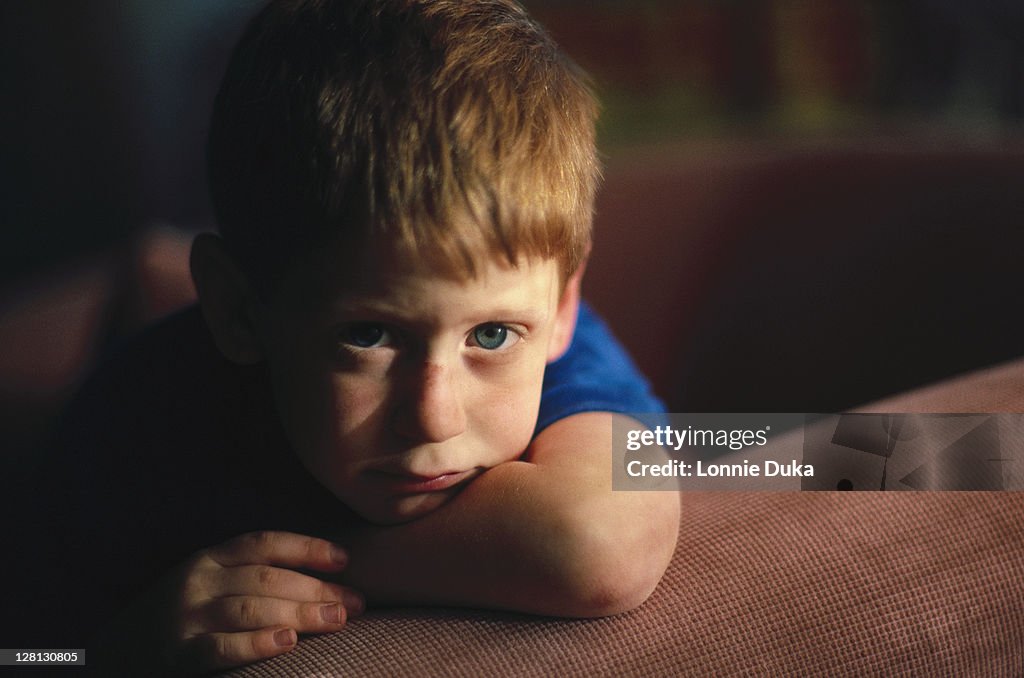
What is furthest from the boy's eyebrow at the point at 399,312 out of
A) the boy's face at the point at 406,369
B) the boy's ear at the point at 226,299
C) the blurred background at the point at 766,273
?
the blurred background at the point at 766,273

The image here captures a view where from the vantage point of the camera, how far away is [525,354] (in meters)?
0.55

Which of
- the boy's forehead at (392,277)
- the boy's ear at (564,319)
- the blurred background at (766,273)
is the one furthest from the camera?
the blurred background at (766,273)

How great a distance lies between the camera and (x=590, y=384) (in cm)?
68

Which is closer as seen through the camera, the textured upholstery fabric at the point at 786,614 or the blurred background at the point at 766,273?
the textured upholstery fabric at the point at 786,614

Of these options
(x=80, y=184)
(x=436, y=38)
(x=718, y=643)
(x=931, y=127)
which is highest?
(x=436, y=38)

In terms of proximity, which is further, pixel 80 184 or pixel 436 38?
pixel 80 184

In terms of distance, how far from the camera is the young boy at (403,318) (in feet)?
1.63

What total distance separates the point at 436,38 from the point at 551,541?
0.28 meters

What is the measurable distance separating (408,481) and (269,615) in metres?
0.10

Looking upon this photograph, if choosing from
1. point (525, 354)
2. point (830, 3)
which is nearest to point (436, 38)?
point (525, 354)

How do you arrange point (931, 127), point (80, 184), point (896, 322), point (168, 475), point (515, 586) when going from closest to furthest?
point (515, 586), point (168, 475), point (896, 322), point (931, 127), point (80, 184)

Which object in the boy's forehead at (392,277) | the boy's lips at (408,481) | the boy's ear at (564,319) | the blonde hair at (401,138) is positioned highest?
the blonde hair at (401,138)

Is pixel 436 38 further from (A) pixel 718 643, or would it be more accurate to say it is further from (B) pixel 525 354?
(A) pixel 718 643

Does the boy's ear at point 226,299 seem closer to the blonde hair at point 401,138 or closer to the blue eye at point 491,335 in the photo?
the blonde hair at point 401,138
